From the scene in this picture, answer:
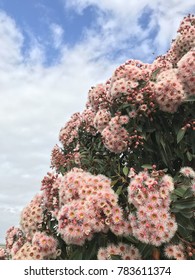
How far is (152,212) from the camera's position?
10.7 ft

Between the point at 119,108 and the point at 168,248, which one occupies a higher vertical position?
the point at 119,108

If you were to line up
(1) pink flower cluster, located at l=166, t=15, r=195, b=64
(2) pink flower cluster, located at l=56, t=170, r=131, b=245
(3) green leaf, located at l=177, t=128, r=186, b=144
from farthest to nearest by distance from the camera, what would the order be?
1. (1) pink flower cluster, located at l=166, t=15, r=195, b=64
2. (3) green leaf, located at l=177, t=128, r=186, b=144
3. (2) pink flower cluster, located at l=56, t=170, r=131, b=245

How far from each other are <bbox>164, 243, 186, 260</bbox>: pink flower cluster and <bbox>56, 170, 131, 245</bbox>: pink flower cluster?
37 cm

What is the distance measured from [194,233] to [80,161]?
6.35ft

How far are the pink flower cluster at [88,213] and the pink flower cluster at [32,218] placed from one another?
0.89 m

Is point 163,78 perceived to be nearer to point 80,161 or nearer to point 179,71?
point 179,71

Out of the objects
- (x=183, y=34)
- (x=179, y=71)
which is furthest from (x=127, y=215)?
(x=183, y=34)

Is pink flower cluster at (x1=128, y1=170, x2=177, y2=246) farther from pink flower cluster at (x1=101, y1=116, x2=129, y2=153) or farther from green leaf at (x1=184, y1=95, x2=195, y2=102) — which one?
green leaf at (x1=184, y1=95, x2=195, y2=102)

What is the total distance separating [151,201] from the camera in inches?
130

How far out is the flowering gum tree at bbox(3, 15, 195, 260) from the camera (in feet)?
11.2

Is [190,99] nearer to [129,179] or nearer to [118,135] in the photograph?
[118,135]

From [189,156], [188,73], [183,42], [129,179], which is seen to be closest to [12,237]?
[129,179]

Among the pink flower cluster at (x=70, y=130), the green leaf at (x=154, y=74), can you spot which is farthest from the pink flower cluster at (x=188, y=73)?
the pink flower cluster at (x=70, y=130)

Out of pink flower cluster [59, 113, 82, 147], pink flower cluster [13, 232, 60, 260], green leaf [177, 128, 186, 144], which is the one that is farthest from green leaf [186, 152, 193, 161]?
pink flower cluster [59, 113, 82, 147]
